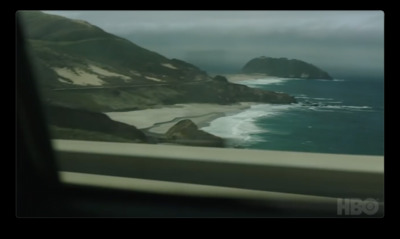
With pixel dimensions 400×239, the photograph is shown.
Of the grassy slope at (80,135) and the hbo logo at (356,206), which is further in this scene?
the grassy slope at (80,135)

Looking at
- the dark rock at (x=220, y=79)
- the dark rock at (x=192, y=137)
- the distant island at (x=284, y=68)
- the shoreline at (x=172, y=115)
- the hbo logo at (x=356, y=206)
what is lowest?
the hbo logo at (x=356, y=206)

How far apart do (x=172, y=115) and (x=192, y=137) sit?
20 cm

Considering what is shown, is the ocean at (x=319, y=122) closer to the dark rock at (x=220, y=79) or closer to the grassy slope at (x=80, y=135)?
the dark rock at (x=220, y=79)

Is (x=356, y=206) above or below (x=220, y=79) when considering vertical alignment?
below

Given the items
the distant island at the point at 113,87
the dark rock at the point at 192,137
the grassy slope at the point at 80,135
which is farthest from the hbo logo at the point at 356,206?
the grassy slope at the point at 80,135

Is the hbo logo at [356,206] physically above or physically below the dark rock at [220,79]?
below

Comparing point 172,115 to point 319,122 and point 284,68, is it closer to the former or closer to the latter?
point 284,68

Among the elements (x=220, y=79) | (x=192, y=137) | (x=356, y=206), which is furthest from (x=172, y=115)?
(x=356, y=206)

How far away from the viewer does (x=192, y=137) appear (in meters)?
2.88

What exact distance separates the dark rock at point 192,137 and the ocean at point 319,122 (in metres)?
0.04

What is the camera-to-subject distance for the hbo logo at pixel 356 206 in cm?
285

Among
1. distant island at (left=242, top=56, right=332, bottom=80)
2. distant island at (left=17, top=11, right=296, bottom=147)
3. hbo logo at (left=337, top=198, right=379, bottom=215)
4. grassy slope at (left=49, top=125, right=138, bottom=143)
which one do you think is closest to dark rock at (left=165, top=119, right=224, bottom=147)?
distant island at (left=17, top=11, right=296, bottom=147)

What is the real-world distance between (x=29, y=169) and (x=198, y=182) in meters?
1.17

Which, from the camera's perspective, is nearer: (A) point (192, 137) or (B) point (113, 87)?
(A) point (192, 137)
